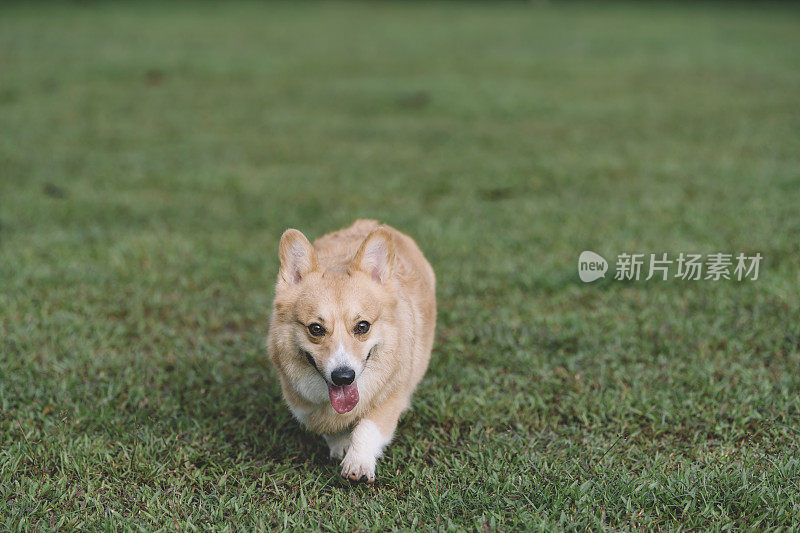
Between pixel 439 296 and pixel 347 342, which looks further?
pixel 439 296

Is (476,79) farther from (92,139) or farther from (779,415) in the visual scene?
(779,415)

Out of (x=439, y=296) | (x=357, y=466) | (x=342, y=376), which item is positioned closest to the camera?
(x=342, y=376)

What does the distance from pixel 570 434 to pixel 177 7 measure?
2467 cm

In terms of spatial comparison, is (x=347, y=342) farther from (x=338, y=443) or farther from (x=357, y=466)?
(x=338, y=443)

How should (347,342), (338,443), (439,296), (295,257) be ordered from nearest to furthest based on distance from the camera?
(347,342), (295,257), (338,443), (439,296)

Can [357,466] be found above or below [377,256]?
below

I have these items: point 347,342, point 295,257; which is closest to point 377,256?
point 295,257

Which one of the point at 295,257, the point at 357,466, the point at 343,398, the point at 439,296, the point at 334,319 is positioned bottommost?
the point at 439,296

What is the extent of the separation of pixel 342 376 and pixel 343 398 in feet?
0.70

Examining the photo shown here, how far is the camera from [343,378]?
2816 millimetres

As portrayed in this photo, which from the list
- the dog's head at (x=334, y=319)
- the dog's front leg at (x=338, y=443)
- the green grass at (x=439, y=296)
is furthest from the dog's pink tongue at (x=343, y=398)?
the green grass at (x=439, y=296)

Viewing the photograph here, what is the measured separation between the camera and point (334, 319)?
297 cm

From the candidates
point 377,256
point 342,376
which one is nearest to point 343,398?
point 342,376

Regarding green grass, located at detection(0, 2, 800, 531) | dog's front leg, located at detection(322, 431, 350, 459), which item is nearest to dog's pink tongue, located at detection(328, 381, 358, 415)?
dog's front leg, located at detection(322, 431, 350, 459)
